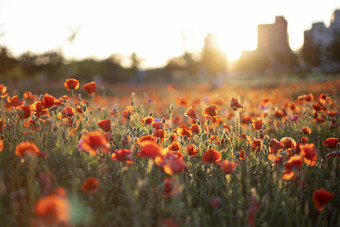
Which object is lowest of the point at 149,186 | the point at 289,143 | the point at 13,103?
the point at 149,186

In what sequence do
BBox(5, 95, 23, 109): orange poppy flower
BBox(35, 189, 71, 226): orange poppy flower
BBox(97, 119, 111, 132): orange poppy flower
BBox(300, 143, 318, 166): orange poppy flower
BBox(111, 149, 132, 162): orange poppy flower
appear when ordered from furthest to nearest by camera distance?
BBox(5, 95, 23, 109): orange poppy flower → BBox(97, 119, 111, 132): orange poppy flower → BBox(300, 143, 318, 166): orange poppy flower → BBox(111, 149, 132, 162): orange poppy flower → BBox(35, 189, 71, 226): orange poppy flower

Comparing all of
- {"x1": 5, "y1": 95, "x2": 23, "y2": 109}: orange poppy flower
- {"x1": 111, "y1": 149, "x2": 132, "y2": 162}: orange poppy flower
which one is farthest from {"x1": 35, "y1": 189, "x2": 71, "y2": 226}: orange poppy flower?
{"x1": 5, "y1": 95, "x2": 23, "y2": 109}: orange poppy flower

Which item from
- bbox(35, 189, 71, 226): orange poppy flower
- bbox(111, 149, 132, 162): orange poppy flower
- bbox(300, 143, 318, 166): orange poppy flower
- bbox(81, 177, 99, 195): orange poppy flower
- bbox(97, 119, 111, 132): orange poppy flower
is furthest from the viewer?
bbox(97, 119, 111, 132): orange poppy flower

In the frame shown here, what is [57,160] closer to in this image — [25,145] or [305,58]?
[25,145]

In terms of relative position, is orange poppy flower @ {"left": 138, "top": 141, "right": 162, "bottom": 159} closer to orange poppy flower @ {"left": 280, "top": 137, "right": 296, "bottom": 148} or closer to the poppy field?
the poppy field

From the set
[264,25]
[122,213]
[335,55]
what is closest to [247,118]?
[122,213]

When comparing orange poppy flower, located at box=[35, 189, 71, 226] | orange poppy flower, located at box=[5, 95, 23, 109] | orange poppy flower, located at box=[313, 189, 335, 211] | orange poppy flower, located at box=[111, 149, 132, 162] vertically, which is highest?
orange poppy flower, located at box=[5, 95, 23, 109]

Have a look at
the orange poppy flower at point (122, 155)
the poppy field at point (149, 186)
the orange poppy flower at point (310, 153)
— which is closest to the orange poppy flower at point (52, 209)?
the poppy field at point (149, 186)

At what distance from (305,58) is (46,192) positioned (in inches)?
1811

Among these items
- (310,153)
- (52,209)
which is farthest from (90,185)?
(310,153)

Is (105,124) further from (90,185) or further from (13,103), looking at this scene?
(13,103)

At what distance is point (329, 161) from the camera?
257 cm

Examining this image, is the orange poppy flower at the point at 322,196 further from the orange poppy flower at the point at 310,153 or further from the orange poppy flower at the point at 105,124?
the orange poppy flower at the point at 105,124

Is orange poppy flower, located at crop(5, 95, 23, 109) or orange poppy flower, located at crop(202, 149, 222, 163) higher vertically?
orange poppy flower, located at crop(5, 95, 23, 109)
